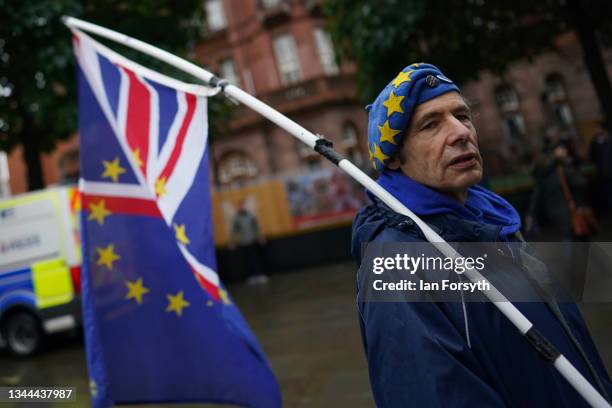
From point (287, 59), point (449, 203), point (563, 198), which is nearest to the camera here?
point (449, 203)

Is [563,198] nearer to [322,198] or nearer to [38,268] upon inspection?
[38,268]

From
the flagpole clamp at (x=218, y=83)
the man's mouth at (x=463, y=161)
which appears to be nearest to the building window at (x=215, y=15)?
the flagpole clamp at (x=218, y=83)

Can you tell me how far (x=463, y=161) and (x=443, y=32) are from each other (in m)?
9.44

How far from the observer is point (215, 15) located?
934 inches

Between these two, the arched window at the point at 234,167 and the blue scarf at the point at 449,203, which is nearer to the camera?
the blue scarf at the point at 449,203

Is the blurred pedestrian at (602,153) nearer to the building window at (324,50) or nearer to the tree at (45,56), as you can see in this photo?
the tree at (45,56)

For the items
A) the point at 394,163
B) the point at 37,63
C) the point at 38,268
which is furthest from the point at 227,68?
the point at 394,163

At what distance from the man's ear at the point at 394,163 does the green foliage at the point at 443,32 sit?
7976 mm

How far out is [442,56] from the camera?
10469mm

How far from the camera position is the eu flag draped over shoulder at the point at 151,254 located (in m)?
2.73

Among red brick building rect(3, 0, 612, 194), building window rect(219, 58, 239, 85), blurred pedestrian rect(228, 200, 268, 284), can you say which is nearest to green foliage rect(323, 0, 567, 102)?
blurred pedestrian rect(228, 200, 268, 284)

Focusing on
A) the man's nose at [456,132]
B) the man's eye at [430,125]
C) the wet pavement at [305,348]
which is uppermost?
the man's eye at [430,125]

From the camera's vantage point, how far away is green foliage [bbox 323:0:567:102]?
9.20 meters

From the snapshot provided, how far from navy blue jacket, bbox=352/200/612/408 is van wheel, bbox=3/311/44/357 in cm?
782
